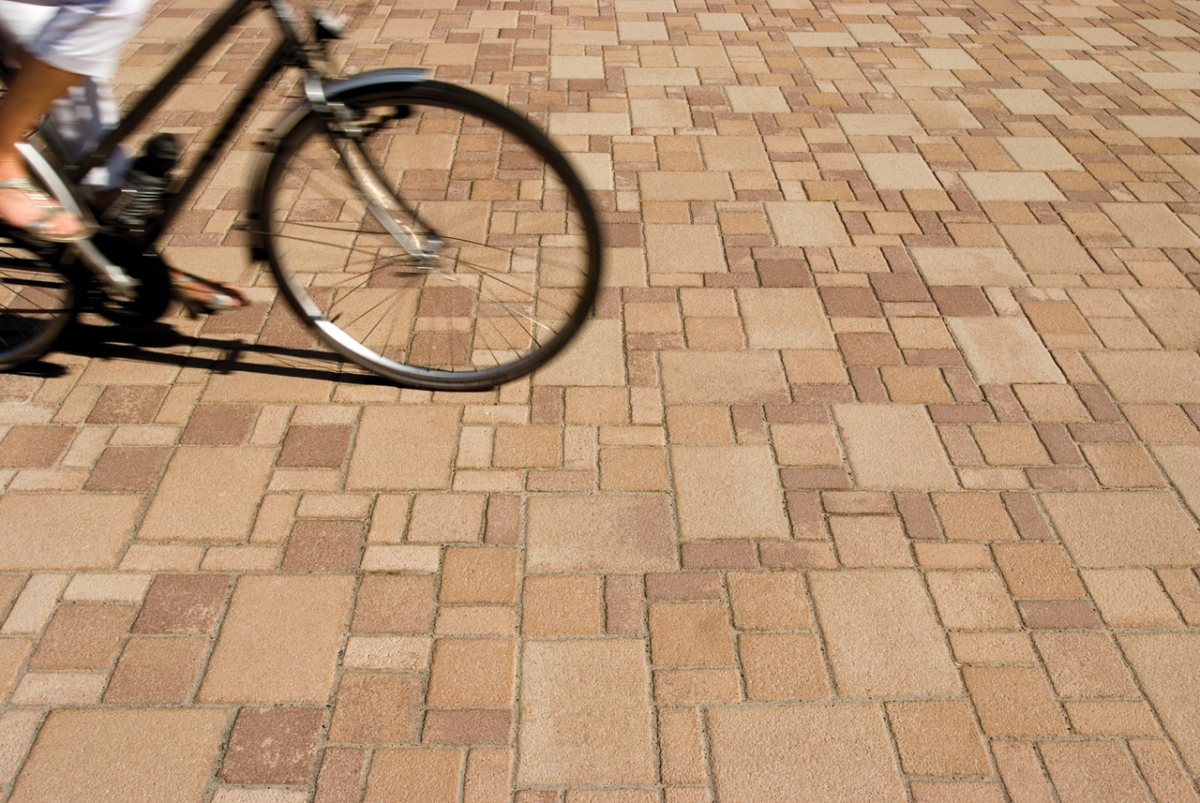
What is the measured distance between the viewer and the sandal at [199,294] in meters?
3.16

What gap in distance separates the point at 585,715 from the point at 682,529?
63 cm

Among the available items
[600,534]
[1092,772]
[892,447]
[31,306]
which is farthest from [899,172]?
[31,306]

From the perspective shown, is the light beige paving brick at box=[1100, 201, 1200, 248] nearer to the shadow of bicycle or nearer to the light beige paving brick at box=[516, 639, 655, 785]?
the light beige paving brick at box=[516, 639, 655, 785]

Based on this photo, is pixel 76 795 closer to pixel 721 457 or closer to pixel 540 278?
pixel 721 457

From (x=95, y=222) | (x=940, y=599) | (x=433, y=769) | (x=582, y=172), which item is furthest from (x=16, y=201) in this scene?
(x=940, y=599)

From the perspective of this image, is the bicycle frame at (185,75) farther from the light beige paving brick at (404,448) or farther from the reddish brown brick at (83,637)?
the reddish brown brick at (83,637)

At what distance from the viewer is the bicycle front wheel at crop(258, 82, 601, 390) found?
8.86 feet

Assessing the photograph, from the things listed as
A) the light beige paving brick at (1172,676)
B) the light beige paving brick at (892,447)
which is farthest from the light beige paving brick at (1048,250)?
the light beige paving brick at (1172,676)

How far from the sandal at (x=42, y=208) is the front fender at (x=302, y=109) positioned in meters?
0.49

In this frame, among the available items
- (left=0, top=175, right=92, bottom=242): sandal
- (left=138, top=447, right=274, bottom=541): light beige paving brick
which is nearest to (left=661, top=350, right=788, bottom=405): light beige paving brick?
(left=138, top=447, right=274, bottom=541): light beige paving brick

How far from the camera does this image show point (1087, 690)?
2.26 meters

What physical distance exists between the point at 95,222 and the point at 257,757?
5.43 ft

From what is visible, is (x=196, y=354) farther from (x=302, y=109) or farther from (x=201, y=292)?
(x=302, y=109)

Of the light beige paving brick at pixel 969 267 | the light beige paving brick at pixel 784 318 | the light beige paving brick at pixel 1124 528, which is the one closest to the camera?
the light beige paving brick at pixel 1124 528
